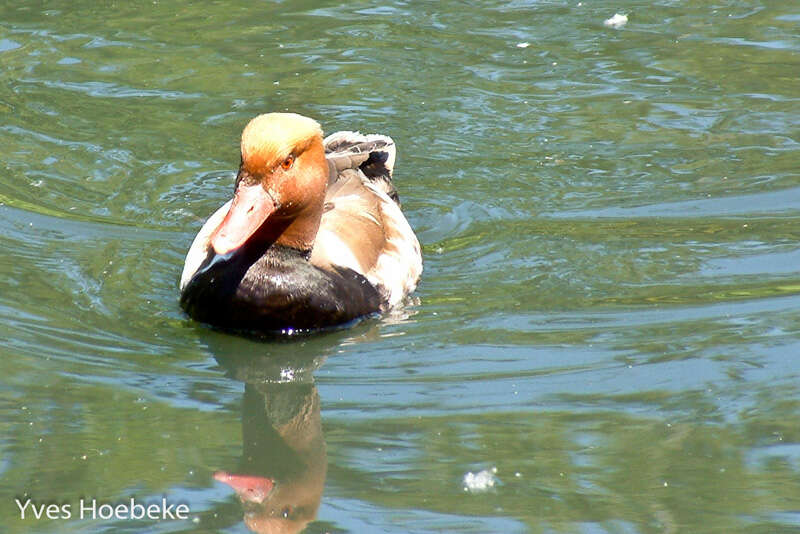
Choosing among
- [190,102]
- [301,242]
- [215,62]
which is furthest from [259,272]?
[215,62]

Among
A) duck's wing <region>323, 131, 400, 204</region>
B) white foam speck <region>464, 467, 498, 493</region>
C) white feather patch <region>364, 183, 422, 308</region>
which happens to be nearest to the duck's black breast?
white feather patch <region>364, 183, 422, 308</region>

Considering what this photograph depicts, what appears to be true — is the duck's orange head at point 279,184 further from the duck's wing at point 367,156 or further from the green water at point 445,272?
the duck's wing at point 367,156

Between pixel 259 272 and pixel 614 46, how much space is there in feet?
16.6

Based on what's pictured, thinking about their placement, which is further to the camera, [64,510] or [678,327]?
[678,327]

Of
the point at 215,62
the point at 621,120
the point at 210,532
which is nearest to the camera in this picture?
the point at 210,532

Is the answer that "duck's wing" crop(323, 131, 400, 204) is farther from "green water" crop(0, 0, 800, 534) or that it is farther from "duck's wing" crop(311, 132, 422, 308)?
"green water" crop(0, 0, 800, 534)

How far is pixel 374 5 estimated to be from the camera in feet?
38.8

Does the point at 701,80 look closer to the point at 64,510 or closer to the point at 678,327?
the point at 678,327

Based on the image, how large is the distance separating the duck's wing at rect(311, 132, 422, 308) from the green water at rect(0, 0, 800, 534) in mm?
226

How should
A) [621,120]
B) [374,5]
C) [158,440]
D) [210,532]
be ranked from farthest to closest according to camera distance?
[374,5] < [621,120] < [158,440] < [210,532]

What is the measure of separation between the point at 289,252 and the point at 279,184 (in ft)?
1.64

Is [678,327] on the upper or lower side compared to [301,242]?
lower

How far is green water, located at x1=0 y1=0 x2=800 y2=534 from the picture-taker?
538 centimetres

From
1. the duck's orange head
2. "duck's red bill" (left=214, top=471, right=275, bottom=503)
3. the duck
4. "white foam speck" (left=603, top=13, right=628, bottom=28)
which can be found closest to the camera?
"duck's red bill" (left=214, top=471, right=275, bottom=503)
